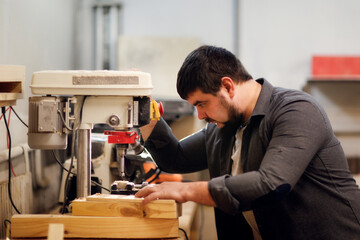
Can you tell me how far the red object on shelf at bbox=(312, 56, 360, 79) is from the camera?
140 inches

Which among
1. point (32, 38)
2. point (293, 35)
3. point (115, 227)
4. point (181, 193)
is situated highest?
point (293, 35)

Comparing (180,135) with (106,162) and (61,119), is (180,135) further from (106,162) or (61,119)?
(61,119)

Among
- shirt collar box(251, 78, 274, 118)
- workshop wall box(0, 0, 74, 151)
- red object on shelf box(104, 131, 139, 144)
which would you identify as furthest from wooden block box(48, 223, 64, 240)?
workshop wall box(0, 0, 74, 151)

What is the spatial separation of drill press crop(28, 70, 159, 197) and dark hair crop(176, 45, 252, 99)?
0.59 ft

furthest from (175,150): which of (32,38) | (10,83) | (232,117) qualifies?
(32,38)

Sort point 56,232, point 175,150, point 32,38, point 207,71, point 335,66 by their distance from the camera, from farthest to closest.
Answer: point 335,66 < point 32,38 < point 175,150 < point 207,71 < point 56,232

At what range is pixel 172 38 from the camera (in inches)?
140

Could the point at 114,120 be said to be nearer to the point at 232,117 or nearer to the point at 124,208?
the point at 124,208

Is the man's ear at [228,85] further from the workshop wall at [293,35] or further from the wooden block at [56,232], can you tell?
the workshop wall at [293,35]

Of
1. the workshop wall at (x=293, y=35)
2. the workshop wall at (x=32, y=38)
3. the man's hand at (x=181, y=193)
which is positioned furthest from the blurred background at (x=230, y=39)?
the man's hand at (x=181, y=193)

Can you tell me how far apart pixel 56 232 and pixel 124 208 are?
0.71ft

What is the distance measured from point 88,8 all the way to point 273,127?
2611 millimetres

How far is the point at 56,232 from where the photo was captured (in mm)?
1260

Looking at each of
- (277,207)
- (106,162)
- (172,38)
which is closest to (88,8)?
(172,38)
